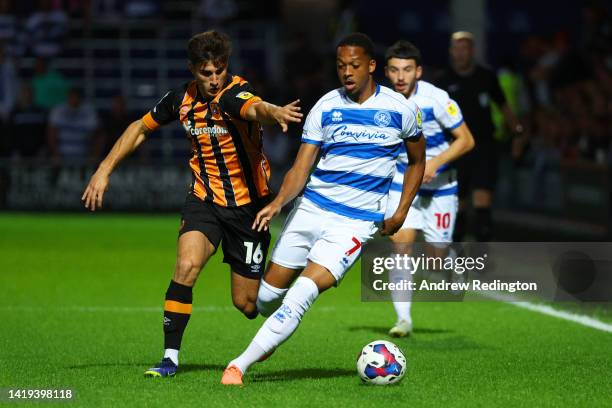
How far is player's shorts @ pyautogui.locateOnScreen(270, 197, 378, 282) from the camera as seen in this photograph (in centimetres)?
743

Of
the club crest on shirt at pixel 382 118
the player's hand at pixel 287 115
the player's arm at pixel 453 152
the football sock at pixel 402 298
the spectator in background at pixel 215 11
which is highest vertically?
the spectator in background at pixel 215 11

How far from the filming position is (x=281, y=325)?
722 cm

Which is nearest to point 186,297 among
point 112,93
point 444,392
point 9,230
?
point 444,392

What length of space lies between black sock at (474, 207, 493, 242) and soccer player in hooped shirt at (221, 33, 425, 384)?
5470 mm

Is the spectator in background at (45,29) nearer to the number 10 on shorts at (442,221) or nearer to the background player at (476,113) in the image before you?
the background player at (476,113)

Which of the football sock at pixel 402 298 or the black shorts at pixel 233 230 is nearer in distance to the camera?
the black shorts at pixel 233 230

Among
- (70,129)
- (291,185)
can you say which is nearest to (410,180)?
(291,185)

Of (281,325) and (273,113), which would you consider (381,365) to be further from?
(273,113)

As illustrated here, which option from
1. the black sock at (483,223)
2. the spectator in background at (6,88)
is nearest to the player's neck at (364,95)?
the black sock at (483,223)

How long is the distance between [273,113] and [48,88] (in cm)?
1608

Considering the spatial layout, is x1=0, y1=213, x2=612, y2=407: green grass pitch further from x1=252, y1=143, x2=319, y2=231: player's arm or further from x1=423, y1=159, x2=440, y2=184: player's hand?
x1=423, y1=159, x2=440, y2=184: player's hand

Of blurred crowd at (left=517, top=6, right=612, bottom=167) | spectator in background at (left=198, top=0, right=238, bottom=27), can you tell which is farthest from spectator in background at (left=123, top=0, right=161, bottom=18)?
blurred crowd at (left=517, top=6, right=612, bottom=167)

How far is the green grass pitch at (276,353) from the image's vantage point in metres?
7.12

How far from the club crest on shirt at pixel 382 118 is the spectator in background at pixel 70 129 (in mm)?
14373
